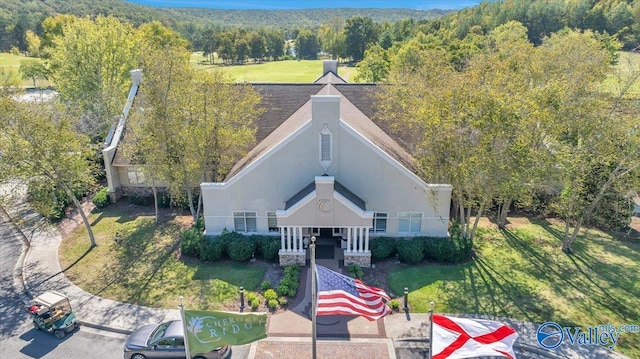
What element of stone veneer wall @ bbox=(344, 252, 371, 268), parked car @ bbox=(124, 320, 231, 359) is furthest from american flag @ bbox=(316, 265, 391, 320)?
stone veneer wall @ bbox=(344, 252, 371, 268)

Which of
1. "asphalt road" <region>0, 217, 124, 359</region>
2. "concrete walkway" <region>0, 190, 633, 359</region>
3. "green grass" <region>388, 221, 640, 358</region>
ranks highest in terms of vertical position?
"green grass" <region>388, 221, 640, 358</region>

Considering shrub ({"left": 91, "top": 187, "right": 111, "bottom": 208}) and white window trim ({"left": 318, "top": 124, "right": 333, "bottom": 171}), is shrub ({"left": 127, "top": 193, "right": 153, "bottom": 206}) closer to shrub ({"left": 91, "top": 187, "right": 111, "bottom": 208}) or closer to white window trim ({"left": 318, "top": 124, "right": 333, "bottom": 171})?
shrub ({"left": 91, "top": 187, "right": 111, "bottom": 208})

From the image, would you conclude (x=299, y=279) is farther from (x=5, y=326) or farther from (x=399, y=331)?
(x=5, y=326)

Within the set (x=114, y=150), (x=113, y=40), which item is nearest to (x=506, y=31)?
(x=113, y=40)

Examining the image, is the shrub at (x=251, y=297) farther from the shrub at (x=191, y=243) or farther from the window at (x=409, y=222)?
the window at (x=409, y=222)

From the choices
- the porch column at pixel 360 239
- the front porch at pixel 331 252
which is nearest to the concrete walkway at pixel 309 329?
the front porch at pixel 331 252
